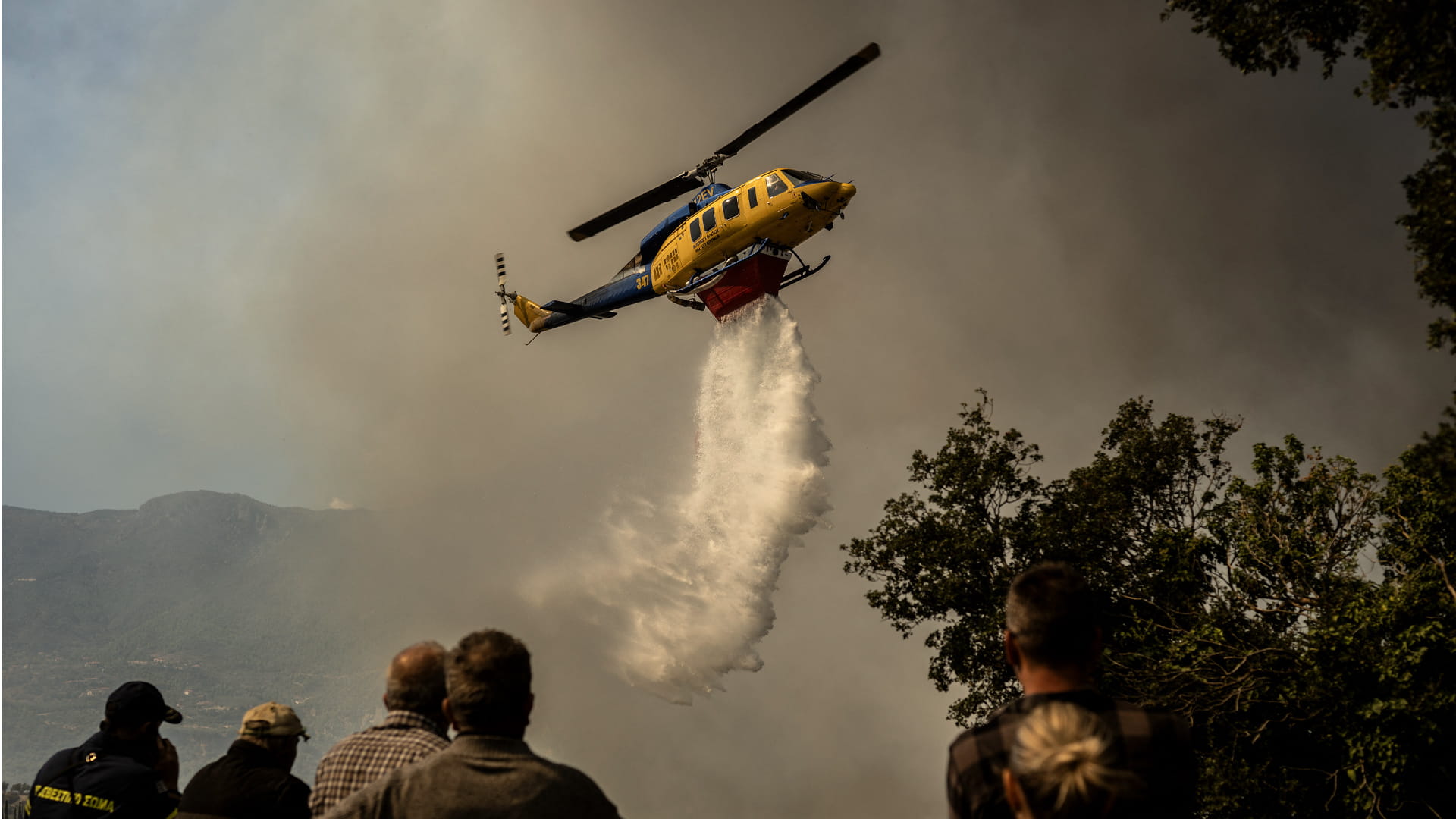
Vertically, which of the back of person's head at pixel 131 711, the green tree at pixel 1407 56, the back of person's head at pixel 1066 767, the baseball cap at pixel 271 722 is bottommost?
the back of person's head at pixel 1066 767

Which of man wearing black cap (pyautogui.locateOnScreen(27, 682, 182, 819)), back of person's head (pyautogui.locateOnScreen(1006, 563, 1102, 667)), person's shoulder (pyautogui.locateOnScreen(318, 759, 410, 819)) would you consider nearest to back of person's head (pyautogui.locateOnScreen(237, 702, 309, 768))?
man wearing black cap (pyautogui.locateOnScreen(27, 682, 182, 819))

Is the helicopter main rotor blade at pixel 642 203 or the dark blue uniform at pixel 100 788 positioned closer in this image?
the dark blue uniform at pixel 100 788

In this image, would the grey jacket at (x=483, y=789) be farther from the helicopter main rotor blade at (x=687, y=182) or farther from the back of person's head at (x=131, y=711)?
the helicopter main rotor blade at (x=687, y=182)

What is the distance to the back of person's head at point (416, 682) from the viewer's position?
4.25 metres

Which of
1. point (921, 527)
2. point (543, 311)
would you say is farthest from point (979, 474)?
point (543, 311)

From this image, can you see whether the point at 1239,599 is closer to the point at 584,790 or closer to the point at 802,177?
the point at 802,177

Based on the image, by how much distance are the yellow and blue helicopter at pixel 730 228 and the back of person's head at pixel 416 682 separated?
19686 millimetres

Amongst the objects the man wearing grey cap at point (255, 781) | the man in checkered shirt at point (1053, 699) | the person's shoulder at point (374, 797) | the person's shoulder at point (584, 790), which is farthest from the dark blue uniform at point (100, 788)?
the man in checkered shirt at point (1053, 699)

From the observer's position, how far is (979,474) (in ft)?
107

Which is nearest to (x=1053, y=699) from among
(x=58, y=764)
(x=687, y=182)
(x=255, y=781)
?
(x=255, y=781)

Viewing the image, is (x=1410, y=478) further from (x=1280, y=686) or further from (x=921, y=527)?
(x=921, y=527)

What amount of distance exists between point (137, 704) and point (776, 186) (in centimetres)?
2036

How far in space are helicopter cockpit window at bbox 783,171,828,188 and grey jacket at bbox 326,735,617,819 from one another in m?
21.7

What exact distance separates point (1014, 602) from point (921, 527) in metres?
29.8
